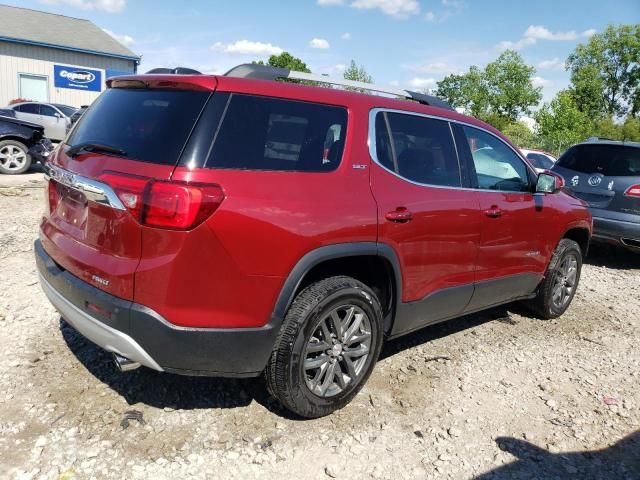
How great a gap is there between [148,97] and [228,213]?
0.83 metres

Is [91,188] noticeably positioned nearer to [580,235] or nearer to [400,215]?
[400,215]

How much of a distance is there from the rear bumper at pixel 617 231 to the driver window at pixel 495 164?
3281mm

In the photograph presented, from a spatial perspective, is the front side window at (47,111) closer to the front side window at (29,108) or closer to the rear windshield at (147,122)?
the front side window at (29,108)

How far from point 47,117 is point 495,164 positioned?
51.9 ft

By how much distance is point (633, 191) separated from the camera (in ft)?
22.1

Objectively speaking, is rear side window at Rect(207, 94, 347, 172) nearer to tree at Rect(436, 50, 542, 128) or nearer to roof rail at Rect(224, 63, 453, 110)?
roof rail at Rect(224, 63, 453, 110)

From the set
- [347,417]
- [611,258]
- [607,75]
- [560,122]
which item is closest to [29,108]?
[611,258]

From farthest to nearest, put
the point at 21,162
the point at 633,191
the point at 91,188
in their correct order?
the point at 21,162 < the point at 633,191 < the point at 91,188

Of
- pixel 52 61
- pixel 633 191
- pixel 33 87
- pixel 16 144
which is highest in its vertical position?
pixel 52 61

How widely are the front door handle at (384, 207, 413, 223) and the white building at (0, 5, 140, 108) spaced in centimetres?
2547

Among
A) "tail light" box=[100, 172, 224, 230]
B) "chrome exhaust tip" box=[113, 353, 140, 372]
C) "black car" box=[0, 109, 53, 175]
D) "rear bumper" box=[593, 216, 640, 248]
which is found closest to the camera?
"tail light" box=[100, 172, 224, 230]

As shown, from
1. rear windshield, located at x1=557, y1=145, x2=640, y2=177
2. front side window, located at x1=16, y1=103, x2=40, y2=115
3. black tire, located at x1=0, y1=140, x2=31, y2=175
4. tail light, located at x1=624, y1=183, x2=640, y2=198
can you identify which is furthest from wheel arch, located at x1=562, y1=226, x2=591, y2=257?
front side window, located at x1=16, y1=103, x2=40, y2=115

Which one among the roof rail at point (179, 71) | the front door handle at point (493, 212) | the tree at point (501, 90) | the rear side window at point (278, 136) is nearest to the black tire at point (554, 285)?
the front door handle at point (493, 212)

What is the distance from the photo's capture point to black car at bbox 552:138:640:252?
6766 millimetres
